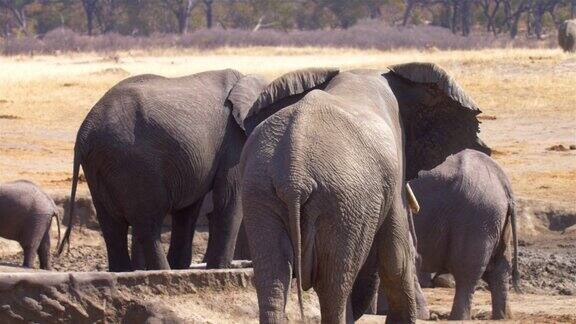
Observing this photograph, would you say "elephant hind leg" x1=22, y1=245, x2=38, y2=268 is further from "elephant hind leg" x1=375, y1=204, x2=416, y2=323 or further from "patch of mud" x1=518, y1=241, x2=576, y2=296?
"elephant hind leg" x1=375, y1=204, x2=416, y2=323

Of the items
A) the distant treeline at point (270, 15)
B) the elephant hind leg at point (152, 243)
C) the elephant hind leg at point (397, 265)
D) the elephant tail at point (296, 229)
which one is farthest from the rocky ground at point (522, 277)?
the distant treeline at point (270, 15)

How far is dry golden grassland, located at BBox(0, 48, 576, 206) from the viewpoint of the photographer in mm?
13398

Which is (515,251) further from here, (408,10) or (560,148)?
(408,10)

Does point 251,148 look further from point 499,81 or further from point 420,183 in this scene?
point 499,81

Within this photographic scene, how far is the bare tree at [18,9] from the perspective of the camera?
52.9 meters

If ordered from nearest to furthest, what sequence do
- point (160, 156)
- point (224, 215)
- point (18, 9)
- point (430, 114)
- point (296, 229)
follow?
point (296, 229) < point (430, 114) < point (160, 156) < point (224, 215) < point (18, 9)

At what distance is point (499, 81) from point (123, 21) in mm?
34390

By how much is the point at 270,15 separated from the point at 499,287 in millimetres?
49132

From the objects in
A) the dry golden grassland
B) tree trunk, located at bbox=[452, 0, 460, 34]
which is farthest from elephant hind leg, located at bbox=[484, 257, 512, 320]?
tree trunk, located at bbox=[452, 0, 460, 34]

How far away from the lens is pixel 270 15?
5678 cm

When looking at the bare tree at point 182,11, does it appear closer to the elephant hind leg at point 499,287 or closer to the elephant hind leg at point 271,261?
the elephant hind leg at point 499,287

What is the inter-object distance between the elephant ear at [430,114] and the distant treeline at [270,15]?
45.1 meters

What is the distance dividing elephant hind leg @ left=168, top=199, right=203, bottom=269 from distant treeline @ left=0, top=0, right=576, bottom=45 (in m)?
43.5

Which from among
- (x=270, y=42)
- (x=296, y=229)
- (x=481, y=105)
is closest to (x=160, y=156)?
(x=296, y=229)
